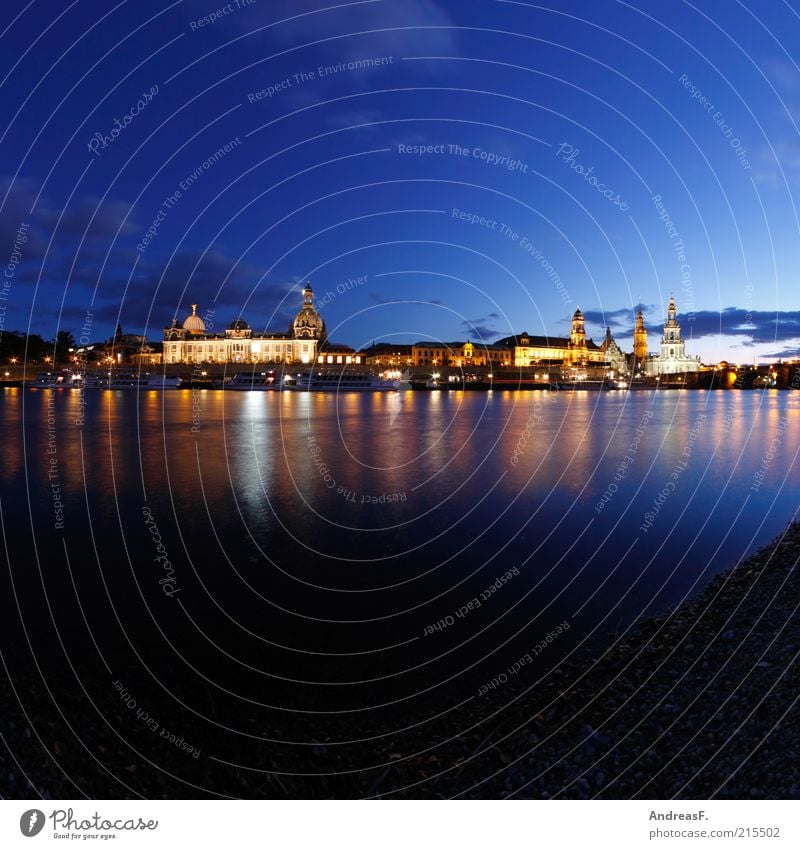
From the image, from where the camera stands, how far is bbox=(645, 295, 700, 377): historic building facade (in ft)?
508

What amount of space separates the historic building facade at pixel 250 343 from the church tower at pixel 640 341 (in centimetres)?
9639

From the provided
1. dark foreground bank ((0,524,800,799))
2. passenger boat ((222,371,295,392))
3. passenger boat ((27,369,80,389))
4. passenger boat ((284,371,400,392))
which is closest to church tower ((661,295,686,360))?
passenger boat ((284,371,400,392))

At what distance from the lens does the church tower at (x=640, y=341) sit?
175875mm

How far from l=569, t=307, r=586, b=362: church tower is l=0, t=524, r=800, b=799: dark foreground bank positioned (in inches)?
6492

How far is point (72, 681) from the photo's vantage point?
570 cm

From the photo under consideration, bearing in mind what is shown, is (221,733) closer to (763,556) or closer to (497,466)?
(763,556)

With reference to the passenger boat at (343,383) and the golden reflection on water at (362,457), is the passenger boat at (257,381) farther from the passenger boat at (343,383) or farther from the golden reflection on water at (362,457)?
the golden reflection on water at (362,457)

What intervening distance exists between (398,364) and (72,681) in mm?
133150

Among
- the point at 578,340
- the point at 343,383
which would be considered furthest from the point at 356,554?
the point at 578,340

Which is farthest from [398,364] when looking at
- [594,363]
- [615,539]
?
[615,539]

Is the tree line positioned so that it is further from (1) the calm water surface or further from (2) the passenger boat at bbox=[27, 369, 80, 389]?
(1) the calm water surface

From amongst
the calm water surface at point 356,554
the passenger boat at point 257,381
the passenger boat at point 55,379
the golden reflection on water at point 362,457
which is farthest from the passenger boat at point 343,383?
A: the calm water surface at point 356,554

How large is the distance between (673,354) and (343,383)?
10239cm

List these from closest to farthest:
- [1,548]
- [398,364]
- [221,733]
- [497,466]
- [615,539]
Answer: [221,733]
[1,548]
[615,539]
[497,466]
[398,364]
